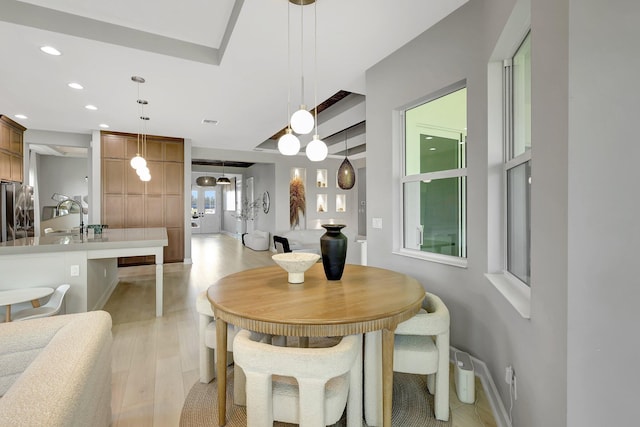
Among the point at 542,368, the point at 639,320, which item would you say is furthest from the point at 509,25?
the point at 542,368

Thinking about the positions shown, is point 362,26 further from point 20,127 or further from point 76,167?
point 76,167

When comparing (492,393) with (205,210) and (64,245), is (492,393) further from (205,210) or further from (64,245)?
(205,210)

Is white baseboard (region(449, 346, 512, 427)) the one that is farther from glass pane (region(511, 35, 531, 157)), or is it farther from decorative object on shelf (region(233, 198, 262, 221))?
decorative object on shelf (region(233, 198, 262, 221))

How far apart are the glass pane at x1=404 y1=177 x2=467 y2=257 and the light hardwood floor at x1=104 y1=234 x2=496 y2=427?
1.04 meters

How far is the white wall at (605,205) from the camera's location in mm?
906

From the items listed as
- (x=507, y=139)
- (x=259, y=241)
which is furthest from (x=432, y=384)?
(x=259, y=241)

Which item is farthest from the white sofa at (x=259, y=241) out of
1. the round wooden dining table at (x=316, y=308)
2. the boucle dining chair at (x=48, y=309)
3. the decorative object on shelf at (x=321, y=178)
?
the round wooden dining table at (x=316, y=308)

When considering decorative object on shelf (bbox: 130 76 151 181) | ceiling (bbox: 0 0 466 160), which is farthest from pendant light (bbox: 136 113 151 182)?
ceiling (bbox: 0 0 466 160)

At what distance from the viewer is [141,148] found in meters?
6.16

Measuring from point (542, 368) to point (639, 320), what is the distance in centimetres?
39

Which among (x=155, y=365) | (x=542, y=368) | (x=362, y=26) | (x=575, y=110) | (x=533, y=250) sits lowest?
(x=155, y=365)

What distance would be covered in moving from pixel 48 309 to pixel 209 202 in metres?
12.7

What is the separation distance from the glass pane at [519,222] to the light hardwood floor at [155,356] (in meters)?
0.88

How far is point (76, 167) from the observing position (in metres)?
7.99
